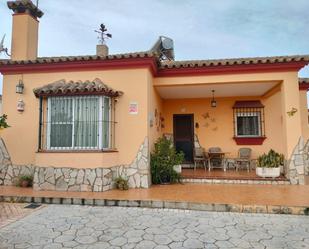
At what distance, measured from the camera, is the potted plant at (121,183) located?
7.99 meters

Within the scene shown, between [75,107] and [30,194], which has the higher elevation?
[75,107]

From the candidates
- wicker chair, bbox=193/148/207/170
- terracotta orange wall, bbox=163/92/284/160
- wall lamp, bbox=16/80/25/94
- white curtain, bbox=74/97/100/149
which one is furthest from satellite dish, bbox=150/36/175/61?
wall lamp, bbox=16/80/25/94

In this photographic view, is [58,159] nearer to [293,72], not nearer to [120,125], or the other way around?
[120,125]

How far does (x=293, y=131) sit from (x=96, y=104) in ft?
22.2

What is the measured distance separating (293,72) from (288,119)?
1624 millimetres

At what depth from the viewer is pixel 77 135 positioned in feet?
27.0

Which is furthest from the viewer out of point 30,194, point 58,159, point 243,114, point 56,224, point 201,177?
point 243,114

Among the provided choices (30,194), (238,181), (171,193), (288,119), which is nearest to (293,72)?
(288,119)

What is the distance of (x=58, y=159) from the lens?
316 inches

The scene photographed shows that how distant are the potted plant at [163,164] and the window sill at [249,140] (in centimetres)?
382

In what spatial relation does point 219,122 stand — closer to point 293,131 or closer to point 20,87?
point 293,131

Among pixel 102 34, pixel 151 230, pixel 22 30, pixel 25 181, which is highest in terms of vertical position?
pixel 102 34

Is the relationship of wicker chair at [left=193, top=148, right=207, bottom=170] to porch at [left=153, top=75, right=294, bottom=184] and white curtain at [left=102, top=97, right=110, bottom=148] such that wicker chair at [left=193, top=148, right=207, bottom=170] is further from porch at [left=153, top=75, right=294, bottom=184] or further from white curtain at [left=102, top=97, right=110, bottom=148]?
white curtain at [left=102, top=97, right=110, bottom=148]

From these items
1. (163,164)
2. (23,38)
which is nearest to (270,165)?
(163,164)
